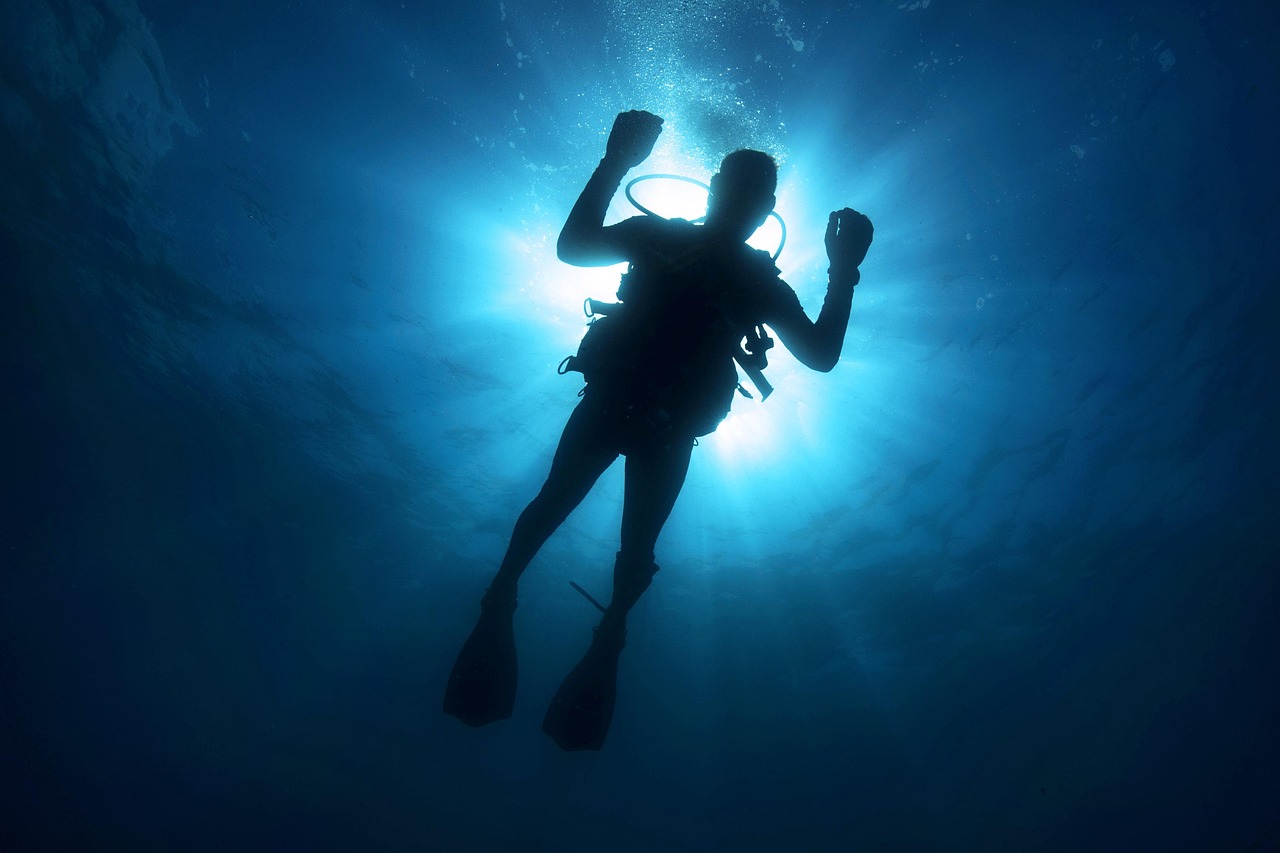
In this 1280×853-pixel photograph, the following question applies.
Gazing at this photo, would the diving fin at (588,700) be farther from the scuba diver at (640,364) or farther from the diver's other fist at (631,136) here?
the diver's other fist at (631,136)

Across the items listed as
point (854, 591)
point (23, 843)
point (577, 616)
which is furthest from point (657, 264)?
point (23, 843)

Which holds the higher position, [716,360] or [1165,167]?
[1165,167]

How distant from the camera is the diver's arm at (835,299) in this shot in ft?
11.7

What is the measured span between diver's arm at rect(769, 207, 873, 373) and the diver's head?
0.51m

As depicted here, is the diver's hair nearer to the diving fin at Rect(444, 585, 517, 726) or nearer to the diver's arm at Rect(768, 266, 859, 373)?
the diver's arm at Rect(768, 266, 859, 373)

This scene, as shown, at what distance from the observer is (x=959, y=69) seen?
698 cm

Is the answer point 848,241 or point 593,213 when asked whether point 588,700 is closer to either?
point 593,213

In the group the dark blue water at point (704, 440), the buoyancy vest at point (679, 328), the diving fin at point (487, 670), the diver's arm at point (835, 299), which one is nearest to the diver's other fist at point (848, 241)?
the diver's arm at point (835, 299)

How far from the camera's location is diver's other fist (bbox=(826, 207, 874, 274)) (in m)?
3.56

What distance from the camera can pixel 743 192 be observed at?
340 centimetres

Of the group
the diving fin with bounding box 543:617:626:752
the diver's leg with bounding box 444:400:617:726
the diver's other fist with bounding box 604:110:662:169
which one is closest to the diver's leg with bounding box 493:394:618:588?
the diver's leg with bounding box 444:400:617:726

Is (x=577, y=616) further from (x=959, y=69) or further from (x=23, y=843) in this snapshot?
(x=23, y=843)

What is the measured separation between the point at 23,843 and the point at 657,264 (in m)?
50.8

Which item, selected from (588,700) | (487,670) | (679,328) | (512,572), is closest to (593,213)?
(679,328)
